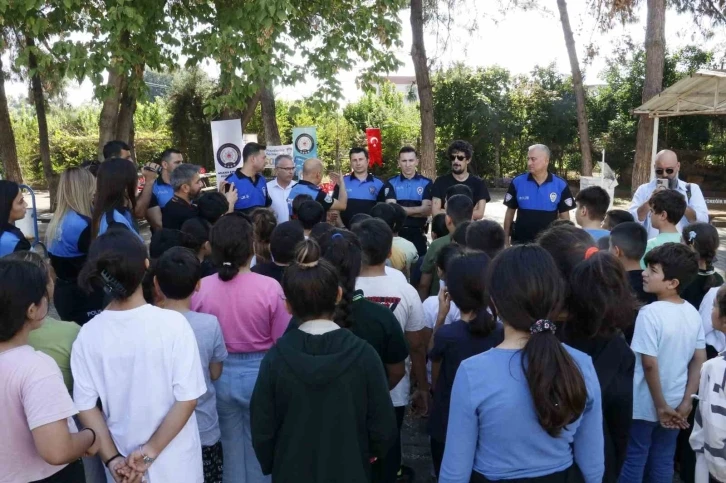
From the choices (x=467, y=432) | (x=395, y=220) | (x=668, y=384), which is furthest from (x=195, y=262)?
(x=668, y=384)

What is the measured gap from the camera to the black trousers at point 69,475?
6.93 ft

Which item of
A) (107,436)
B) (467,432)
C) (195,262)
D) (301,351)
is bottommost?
(107,436)

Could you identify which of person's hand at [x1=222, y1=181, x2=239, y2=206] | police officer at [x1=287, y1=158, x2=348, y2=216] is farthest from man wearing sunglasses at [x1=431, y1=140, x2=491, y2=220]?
person's hand at [x1=222, y1=181, x2=239, y2=206]

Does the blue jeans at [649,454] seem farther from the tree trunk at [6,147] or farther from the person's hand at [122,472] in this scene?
the tree trunk at [6,147]

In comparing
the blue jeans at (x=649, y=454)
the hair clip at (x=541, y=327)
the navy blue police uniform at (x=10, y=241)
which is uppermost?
the navy blue police uniform at (x=10, y=241)

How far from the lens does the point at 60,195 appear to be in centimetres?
379

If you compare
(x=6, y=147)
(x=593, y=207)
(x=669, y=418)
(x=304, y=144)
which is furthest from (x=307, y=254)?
(x=6, y=147)

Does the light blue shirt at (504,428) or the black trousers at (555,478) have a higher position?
the light blue shirt at (504,428)

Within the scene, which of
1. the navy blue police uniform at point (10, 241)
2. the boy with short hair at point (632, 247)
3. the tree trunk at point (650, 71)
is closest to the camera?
the boy with short hair at point (632, 247)

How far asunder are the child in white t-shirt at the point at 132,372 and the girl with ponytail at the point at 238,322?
676 millimetres

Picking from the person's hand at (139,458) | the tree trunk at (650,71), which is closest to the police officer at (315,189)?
the person's hand at (139,458)

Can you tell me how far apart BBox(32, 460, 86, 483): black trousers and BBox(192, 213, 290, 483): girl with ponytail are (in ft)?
2.58

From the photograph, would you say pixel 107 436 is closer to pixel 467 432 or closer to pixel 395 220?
pixel 467 432

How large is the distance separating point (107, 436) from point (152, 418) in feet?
0.60
